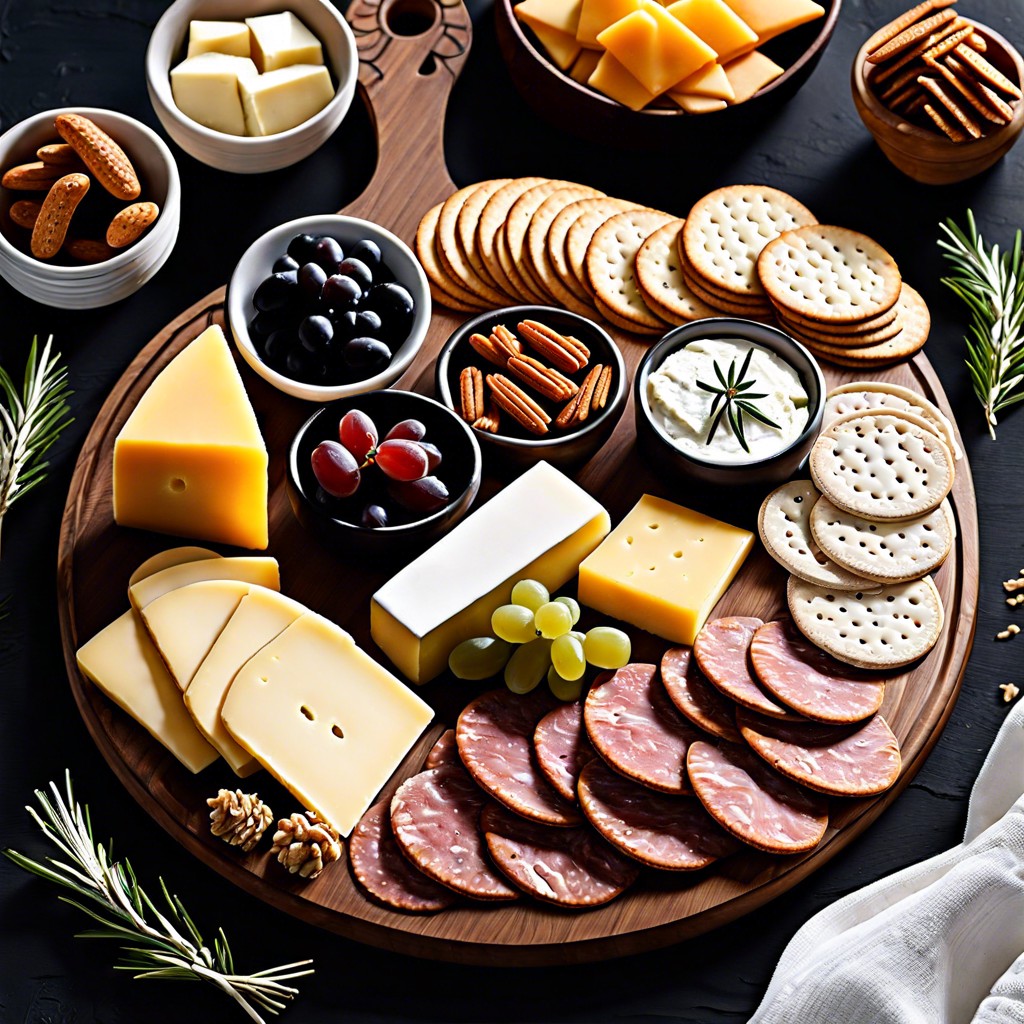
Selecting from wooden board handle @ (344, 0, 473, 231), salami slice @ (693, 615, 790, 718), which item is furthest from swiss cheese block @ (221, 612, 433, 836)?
wooden board handle @ (344, 0, 473, 231)

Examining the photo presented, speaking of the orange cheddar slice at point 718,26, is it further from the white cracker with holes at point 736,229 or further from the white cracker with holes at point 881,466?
the white cracker with holes at point 881,466

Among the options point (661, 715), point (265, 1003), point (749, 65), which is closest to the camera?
point (265, 1003)

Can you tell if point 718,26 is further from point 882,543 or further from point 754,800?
point 754,800

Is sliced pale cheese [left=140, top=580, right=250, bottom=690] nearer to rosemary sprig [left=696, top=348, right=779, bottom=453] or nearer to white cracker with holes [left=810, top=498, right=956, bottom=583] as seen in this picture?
rosemary sprig [left=696, top=348, right=779, bottom=453]

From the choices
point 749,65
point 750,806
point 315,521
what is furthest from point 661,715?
point 749,65

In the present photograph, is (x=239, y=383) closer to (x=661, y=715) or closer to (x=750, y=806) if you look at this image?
(x=661, y=715)

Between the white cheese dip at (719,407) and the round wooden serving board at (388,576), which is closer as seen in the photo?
the round wooden serving board at (388,576)

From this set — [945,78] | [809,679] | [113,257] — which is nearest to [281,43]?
[113,257]

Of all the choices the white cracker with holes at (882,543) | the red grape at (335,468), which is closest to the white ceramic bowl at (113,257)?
the red grape at (335,468)
